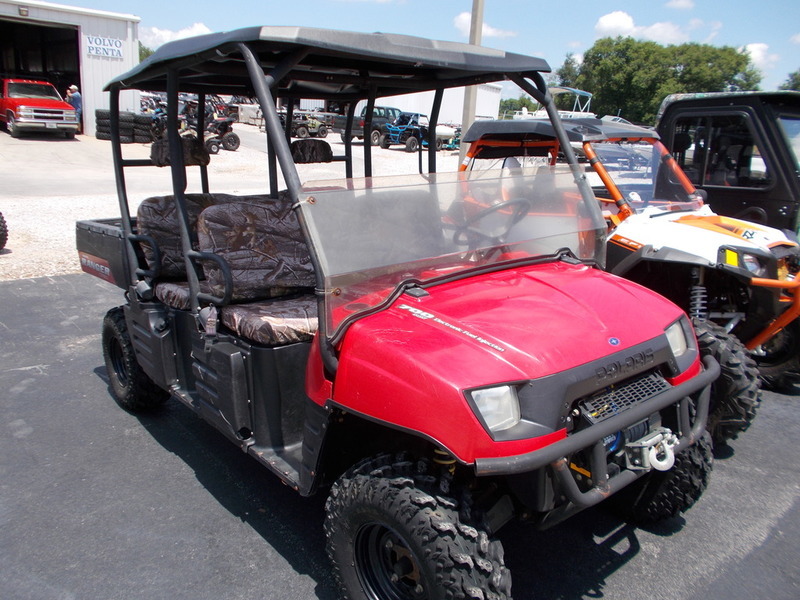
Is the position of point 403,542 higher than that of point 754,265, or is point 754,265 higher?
point 754,265

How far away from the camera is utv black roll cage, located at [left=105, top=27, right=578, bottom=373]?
2314 mm

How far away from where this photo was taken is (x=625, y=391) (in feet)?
7.18

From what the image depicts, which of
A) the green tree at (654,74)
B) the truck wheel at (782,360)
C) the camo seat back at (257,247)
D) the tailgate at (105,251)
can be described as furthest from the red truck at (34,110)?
the green tree at (654,74)

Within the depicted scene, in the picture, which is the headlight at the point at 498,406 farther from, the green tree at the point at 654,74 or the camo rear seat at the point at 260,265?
the green tree at the point at 654,74

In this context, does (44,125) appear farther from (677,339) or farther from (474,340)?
(677,339)

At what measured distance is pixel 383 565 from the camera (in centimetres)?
223

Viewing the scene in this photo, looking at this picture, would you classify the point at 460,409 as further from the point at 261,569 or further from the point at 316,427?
the point at 261,569

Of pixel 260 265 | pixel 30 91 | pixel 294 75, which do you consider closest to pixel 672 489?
pixel 260 265

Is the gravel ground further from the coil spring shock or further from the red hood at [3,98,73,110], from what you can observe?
the coil spring shock

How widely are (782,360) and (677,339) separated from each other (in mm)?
2954

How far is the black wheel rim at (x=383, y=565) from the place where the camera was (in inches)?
83.4

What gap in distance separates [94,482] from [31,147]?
66.4 feet

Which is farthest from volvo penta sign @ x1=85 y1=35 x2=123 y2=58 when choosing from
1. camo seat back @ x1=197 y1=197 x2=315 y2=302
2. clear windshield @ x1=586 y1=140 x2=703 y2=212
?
Answer: clear windshield @ x1=586 y1=140 x2=703 y2=212

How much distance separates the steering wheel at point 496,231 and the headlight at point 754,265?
196cm
